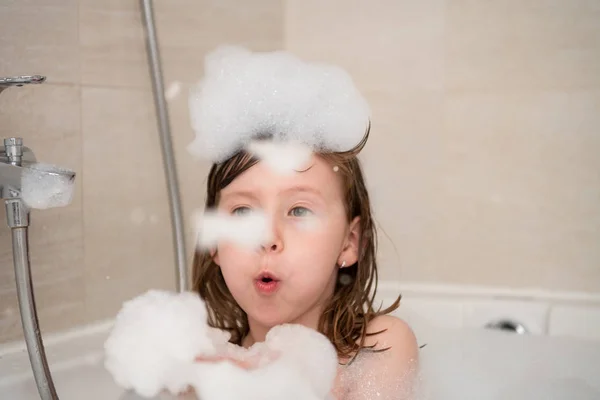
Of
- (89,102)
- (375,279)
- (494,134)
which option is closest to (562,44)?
(494,134)

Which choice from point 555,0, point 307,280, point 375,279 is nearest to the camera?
point 307,280

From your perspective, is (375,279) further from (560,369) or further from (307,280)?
(560,369)

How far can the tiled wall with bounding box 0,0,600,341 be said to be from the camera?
37.6 inches

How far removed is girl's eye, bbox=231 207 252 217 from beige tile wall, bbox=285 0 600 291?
33 centimetres

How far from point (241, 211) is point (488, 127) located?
0.51 metres

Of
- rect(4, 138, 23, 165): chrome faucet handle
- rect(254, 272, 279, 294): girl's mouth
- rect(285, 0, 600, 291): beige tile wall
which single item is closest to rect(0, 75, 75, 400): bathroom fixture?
rect(4, 138, 23, 165): chrome faucet handle

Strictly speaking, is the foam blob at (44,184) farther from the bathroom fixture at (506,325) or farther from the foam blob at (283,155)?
the bathroom fixture at (506,325)

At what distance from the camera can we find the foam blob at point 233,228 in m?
0.82

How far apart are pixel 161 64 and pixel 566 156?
66 centimetres

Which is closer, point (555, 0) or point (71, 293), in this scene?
point (71, 293)

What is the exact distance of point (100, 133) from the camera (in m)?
0.96

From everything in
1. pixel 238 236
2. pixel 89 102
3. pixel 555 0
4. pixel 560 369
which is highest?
pixel 555 0

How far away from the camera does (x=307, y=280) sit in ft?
2.77

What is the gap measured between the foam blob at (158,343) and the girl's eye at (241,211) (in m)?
0.13
